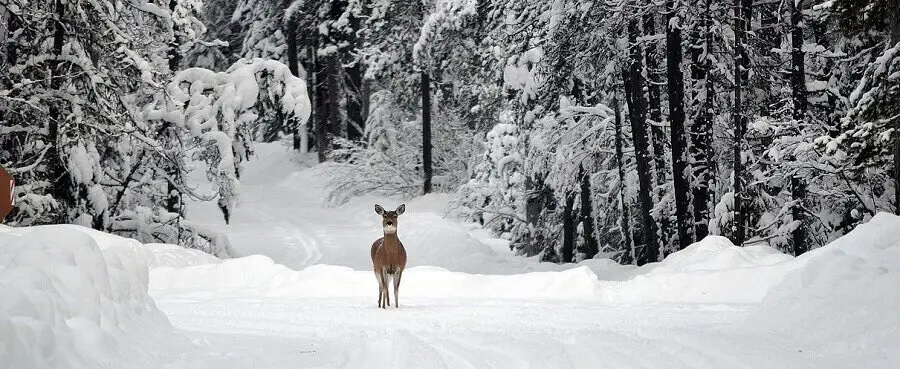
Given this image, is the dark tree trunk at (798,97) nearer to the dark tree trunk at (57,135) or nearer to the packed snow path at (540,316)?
the packed snow path at (540,316)

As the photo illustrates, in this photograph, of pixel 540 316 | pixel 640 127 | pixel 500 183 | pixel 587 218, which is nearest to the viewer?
pixel 540 316

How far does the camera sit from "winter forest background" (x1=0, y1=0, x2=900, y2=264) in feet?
56.8

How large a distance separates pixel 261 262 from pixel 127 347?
9225mm

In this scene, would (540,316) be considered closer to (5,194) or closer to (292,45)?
(5,194)

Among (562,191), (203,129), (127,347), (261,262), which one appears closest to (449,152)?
(562,191)

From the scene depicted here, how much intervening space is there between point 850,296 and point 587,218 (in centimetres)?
1731

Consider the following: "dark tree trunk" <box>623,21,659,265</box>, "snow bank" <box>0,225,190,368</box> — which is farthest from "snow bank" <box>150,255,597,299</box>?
"dark tree trunk" <box>623,21,659,265</box>

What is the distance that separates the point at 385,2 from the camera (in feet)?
125

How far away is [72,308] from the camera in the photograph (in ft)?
23.0

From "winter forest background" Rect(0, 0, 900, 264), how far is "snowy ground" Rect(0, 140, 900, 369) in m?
2.67

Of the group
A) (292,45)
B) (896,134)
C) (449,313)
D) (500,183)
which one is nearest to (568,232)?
(500,183)

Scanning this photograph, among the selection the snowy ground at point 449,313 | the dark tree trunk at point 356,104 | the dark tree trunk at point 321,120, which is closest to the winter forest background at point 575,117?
the snowy ground at point 449,313

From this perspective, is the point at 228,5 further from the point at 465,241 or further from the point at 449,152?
the point at 465,241

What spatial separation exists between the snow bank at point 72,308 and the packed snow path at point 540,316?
0.49 metres
